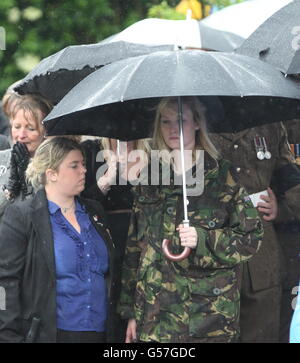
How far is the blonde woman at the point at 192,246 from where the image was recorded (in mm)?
4406

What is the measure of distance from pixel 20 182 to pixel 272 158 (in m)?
1.47

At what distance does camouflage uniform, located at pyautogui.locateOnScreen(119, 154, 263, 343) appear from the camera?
4.41m

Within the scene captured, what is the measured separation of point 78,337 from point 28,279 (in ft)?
1.30

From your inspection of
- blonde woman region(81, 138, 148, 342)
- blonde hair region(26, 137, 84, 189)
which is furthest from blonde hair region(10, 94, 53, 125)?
blonde hair region(26, 137, 84, 189)

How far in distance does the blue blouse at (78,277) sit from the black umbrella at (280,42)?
4.43 ft

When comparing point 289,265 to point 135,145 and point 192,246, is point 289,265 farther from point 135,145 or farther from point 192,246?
point 192,246

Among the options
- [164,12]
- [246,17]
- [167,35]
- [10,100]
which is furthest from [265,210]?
[164,12]

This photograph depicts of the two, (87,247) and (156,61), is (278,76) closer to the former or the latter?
(156,61)

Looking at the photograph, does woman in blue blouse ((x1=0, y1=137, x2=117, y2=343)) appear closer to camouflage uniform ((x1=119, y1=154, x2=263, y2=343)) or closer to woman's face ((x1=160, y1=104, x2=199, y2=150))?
camouflage uniform ((x1=119, y1=154, x2=263, y2=343))

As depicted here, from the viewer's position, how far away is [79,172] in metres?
4.77

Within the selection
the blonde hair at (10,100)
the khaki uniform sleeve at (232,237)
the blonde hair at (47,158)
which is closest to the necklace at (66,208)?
the blonde hair at (47,158)

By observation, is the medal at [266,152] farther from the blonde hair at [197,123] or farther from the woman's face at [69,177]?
the woman's face at [69,177]

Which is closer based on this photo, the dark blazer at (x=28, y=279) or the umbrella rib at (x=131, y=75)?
the umbrella rib at (x=131, y=75)
